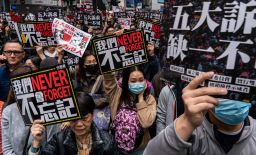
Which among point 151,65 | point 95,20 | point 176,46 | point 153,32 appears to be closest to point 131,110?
point 176,46

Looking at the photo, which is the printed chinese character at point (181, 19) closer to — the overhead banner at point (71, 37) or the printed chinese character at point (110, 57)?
the printed chinese character at point (110, 57)

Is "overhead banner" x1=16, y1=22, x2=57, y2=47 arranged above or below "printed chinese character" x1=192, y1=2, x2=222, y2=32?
below

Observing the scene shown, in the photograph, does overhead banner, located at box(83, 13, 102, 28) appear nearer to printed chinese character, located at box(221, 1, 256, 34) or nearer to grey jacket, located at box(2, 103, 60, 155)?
grey jacket, located at box(2, 103, 60, 155)

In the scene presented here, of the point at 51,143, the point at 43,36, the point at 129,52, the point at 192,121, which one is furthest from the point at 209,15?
the point at 43,36

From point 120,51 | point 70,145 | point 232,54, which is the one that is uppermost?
point 232,54

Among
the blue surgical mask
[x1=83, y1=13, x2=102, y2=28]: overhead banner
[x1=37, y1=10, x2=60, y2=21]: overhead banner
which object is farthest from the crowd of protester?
[x1=83, y1=13, x2=102, y2=28]: overhead banner

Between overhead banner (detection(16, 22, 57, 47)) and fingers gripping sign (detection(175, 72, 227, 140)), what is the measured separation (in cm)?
525

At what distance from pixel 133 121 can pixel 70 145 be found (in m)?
0.86

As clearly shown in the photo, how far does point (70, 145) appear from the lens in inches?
96.7

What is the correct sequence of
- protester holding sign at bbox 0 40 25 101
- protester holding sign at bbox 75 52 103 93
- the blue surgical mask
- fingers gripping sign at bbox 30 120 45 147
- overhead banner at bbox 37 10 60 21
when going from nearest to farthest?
the blue surgical mask, fingers gripping sign at bbox 30 120 45 147, protester holding sign at bbox 75 52 103 93, protester holding sign at bbox 0 40 25 101, overhead banner at bbox 37 10 60 21

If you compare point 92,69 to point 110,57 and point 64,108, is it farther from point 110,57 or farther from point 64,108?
point 64,108

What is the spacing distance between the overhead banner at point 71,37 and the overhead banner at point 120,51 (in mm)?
1145

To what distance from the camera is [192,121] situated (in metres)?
1.36

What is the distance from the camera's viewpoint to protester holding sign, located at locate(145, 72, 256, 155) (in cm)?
134
